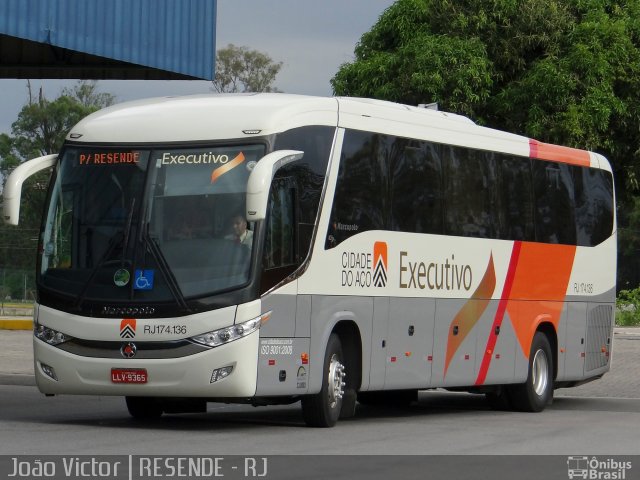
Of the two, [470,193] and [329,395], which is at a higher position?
[470,193]

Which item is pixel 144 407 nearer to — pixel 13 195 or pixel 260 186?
pixel 13 195

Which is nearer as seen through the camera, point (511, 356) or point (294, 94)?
point (294, 94)

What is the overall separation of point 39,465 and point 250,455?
1.88 m

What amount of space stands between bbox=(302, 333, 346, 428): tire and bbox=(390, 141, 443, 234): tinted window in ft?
5.92

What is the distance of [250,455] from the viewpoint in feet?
40.6

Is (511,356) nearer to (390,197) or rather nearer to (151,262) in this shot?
(390,197)

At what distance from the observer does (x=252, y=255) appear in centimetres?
1441

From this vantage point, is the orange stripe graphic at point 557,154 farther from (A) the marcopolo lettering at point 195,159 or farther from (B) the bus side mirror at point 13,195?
(B) the bus side mirror at point 13,195

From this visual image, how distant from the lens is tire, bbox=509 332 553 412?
20.0 m

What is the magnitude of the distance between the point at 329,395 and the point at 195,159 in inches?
109

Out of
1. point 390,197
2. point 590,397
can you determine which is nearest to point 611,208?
point 590,397

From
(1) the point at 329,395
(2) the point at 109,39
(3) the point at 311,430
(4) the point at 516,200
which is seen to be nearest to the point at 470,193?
(4) the point at 516,200

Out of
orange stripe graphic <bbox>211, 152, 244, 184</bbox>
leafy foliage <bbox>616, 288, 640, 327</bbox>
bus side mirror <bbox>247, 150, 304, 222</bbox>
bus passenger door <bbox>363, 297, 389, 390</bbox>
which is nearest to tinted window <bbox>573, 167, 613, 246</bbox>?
bus passenger door <bbox>363, 297, 389, 390</bbox>

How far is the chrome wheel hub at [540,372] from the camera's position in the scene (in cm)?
2017
